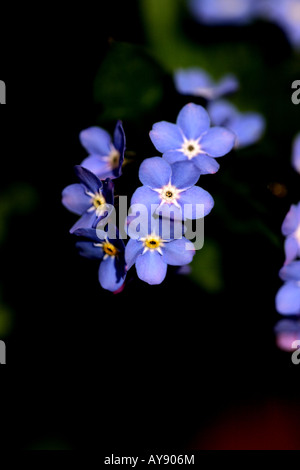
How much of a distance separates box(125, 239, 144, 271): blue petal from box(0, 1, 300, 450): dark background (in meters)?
0.38

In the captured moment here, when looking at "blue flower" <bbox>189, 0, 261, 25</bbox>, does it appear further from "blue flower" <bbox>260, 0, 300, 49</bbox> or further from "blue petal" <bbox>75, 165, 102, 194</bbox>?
"blue petal" <bbox>75, 165, 102, 194</bbox>

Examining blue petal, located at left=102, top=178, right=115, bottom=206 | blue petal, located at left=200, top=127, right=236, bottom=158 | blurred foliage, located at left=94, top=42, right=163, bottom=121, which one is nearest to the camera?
blue petal, located at left=102, top=178, right=115, bottom=206

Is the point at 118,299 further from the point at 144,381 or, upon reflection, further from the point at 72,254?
the point at 144,381

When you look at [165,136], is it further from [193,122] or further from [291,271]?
[291,271]

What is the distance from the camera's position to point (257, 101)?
5.63ft

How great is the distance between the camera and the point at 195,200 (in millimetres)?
908

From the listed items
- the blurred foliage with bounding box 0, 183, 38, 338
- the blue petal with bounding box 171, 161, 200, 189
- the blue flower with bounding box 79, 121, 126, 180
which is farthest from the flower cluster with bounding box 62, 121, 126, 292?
the blurred foliage with bounding box 0, 183, 38, 338

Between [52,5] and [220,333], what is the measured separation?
127 centimetres

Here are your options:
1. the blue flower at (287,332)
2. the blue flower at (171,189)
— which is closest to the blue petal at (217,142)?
the blue flower at (171,189)

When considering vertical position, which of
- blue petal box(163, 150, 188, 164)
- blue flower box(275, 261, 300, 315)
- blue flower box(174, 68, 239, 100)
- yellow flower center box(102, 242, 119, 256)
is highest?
blue flower box(174, 68, 239, 100)

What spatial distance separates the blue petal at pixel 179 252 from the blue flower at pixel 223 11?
1.20 meters

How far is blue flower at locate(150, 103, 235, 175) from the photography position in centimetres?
95

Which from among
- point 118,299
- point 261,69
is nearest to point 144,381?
point 118,299

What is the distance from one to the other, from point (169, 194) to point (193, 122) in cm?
19
